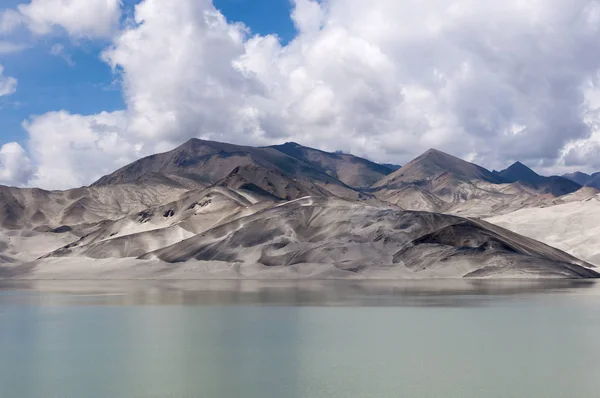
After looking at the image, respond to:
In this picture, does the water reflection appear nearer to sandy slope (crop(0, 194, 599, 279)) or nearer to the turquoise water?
the turquoise water

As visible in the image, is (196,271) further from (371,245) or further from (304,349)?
(304,349)

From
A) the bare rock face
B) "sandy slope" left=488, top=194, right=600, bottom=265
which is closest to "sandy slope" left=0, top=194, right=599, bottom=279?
the bare rock face

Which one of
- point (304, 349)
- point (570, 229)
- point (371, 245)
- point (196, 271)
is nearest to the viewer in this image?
point (304, 349)

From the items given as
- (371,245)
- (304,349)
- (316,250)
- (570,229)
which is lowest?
(304,349)

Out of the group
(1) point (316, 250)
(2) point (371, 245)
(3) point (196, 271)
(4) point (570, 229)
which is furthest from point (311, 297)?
(4) point (570, 229)

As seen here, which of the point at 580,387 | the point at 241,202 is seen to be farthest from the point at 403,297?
the point at 241,202

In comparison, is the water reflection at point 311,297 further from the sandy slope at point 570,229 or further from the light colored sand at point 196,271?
the sandy slope at point 570,229

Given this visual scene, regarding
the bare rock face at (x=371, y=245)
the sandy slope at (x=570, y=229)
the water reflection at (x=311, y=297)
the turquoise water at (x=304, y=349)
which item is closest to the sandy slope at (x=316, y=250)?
the bare rock face at (x=371, y=245)
